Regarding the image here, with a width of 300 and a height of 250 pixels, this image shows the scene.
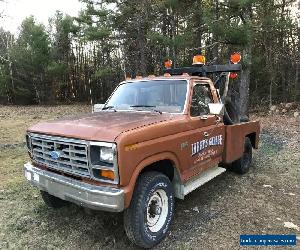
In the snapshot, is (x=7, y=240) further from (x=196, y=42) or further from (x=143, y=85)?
(x=196, y=42)

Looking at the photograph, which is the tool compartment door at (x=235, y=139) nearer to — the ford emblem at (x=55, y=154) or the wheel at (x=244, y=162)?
the wheel at (x=244, y=162)

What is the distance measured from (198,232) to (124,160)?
5.56ft

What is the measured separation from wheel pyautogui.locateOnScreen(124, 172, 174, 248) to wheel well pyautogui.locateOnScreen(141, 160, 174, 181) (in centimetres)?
19

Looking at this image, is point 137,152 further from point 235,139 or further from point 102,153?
point 235,139

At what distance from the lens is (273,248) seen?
4.32 meters

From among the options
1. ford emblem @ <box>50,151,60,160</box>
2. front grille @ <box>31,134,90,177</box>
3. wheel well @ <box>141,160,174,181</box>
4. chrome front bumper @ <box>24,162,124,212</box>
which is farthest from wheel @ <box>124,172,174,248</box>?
ford emblem @ <box>50,151,60,160</box>

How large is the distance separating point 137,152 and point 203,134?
1.67 metres

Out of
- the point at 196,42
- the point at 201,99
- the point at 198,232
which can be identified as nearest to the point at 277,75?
the point at 196,42

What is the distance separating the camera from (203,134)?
17.4ft

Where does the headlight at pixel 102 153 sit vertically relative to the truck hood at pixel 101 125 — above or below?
below

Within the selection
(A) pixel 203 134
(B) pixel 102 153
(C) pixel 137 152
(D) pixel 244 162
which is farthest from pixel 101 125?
(D) pixel 244 162

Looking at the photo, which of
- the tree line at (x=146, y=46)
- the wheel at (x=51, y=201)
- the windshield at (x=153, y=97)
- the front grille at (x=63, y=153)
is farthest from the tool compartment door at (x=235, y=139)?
the tree line at (x=146, y=46)

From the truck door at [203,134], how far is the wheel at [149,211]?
0.53m

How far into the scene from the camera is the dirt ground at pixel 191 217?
4.49 meters
